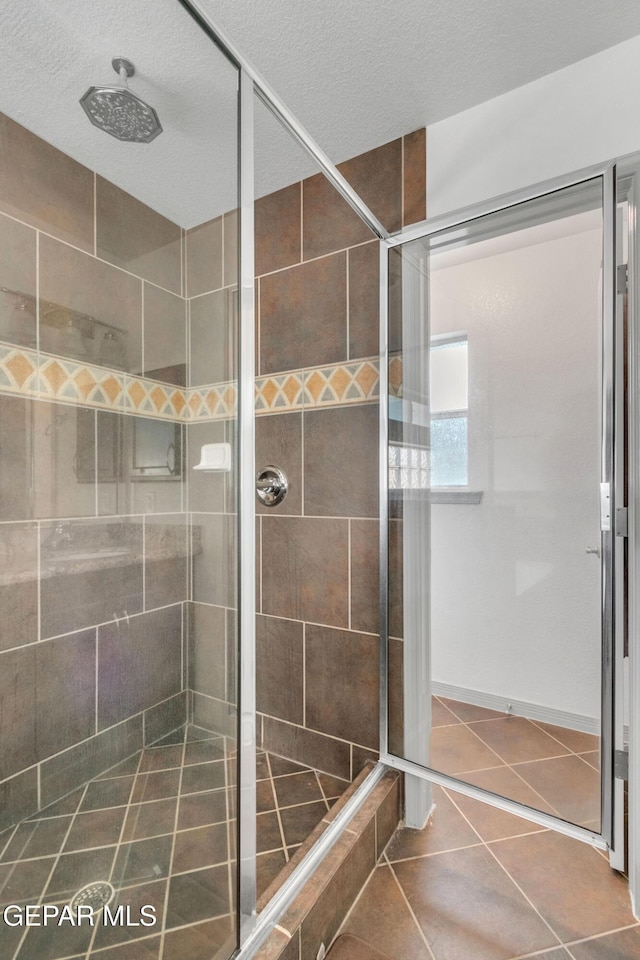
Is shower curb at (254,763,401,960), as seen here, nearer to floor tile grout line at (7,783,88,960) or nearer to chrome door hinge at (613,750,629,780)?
floor tile grout line at (7,783,88,960)

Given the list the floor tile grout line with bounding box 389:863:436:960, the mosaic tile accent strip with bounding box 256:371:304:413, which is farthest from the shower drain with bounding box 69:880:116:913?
the mosaic tile accent strip with bounding box 256:371:304:413

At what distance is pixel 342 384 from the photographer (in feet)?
5.79

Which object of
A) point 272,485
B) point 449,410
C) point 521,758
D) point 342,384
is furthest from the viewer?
point 272,485

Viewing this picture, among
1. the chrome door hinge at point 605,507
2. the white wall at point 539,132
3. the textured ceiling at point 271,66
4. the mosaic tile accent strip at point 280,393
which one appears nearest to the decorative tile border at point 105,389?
the textured ceiling at point 271,66

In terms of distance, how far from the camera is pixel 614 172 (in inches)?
50.3

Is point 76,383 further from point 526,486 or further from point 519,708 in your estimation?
point 519,708

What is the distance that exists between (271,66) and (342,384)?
0.96m

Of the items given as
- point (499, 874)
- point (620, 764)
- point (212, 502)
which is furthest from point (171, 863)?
point (620, 764)

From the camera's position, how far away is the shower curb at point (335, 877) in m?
1.02

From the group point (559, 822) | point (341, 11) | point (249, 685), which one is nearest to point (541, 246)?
point (341, 11)

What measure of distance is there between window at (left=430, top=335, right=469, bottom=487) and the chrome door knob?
593 mm

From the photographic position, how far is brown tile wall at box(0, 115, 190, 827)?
2.83 ft

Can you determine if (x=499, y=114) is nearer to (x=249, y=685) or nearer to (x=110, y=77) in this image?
(x=110, y=77)

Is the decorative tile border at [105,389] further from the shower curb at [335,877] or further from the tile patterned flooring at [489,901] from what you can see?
the tile patterned flooring at [489,901]
